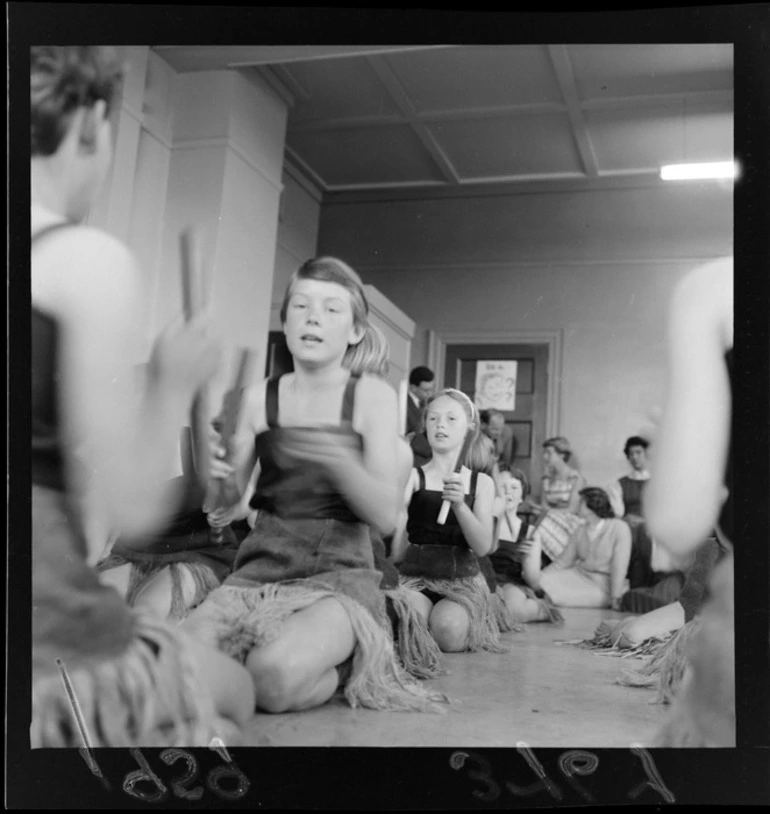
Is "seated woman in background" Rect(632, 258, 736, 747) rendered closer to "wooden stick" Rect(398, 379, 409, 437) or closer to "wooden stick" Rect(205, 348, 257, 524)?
"wooden stick" Rect(398, 379, 409, 437)

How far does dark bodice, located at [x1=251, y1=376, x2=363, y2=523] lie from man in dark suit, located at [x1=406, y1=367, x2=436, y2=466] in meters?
0.08

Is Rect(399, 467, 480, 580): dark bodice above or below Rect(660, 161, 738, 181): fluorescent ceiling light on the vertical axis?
below

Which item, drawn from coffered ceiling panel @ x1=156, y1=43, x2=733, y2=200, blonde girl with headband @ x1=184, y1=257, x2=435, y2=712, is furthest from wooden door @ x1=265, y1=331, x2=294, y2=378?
coffered ceiling panel @ x1=156, y1=43, x2=733, y2=200

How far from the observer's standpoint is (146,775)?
4.28 feet

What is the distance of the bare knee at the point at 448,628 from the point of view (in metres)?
1.38

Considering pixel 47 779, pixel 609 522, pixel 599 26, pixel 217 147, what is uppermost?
pixel 599 26

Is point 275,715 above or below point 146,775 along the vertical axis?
above

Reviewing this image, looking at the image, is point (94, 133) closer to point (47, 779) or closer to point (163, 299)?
point (163, 299)

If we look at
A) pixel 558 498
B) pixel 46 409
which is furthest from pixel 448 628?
pixel 46 409

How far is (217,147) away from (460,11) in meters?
0.44

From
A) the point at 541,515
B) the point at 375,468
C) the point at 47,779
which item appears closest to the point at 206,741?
the point at 47,779

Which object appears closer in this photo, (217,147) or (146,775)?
(146,775)

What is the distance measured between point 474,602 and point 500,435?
262mm

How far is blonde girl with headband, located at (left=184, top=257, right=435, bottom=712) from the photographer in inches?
51.5
